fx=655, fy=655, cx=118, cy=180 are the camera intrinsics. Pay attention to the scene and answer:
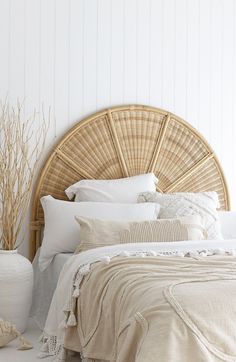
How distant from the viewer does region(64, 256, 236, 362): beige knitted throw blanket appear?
7.52 feet

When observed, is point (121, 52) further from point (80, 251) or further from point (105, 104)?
point (80, 251)

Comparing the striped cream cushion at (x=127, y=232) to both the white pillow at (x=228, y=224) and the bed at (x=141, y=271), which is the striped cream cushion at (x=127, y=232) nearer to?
the bed at (x=141, y=271)

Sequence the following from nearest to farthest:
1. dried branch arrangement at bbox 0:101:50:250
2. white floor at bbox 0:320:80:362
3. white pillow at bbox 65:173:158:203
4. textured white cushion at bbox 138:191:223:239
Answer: white floor at bbox 0:320:80:362, dried branch arrangement at bbox 0:101:50:250, textured white cushion at bbox 138:191:223:239, white pillow at bbox 65:173:158:203

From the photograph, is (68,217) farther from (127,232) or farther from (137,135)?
(137,135)

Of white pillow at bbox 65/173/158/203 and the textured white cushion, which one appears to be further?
white pillow at bbox 65/173/158/203

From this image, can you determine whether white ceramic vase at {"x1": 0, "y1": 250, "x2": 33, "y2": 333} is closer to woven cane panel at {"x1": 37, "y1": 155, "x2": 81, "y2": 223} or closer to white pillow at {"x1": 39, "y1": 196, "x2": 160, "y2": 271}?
white pillow at {"x1": 39, "y1": 196, "x2": 160, "y2": 271}

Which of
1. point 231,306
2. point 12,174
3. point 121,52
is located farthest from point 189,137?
point 231,306

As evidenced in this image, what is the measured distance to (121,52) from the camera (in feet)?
15.2

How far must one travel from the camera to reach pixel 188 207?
13.9 feet

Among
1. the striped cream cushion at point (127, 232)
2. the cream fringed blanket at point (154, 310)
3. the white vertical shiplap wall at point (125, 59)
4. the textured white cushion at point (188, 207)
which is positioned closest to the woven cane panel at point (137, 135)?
the white vertical shiplap wall at point (125, 59)

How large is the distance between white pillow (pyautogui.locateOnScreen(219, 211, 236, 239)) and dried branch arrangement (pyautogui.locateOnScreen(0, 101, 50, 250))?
4.43 ft

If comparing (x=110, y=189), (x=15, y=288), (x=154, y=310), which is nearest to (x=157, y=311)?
(x=154, y=310)

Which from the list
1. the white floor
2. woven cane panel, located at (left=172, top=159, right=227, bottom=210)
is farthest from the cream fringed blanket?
woven cane panel, located at (left=172, top=159, right=227, bottom=210)

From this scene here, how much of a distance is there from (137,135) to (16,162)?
944 mm
